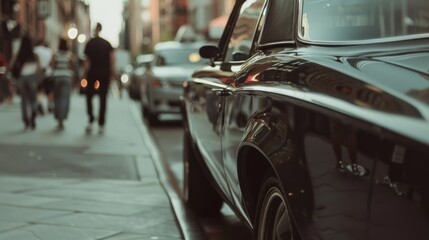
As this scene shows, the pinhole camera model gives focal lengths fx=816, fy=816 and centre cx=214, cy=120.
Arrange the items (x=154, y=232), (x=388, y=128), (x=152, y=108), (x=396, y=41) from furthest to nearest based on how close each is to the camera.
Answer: (x=152, y=108)
(x=154, y=232)
(x=396, y=41)
(x=388, y=128)

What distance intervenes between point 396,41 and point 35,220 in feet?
11.8

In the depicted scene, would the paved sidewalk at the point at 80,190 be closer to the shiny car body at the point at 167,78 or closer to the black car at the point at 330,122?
the black car at the point at 330,122

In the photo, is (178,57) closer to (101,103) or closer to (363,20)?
(101,103)

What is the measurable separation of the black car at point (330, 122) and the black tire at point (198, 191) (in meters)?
1.41

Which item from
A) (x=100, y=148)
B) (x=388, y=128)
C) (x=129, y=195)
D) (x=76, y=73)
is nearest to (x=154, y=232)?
(x=129, y=195)

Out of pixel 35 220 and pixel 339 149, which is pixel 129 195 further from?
pixel 339 149

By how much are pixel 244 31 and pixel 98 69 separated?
31.3 feet

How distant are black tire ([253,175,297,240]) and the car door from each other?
86cm

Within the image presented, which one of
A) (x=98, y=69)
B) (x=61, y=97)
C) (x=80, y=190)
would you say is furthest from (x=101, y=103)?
(x=80, y=190)

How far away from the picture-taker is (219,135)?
457cm

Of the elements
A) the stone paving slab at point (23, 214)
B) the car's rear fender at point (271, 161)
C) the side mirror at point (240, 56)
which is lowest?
the stone paving slab at point (23, 214)

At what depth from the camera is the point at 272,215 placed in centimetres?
343

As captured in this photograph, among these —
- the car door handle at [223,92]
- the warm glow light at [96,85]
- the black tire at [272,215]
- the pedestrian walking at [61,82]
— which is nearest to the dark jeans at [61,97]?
the pedestrian walking at [61,82]

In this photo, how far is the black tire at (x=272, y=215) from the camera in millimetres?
3201
